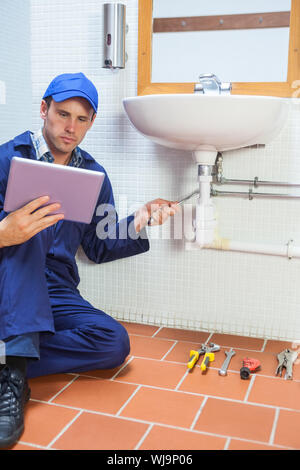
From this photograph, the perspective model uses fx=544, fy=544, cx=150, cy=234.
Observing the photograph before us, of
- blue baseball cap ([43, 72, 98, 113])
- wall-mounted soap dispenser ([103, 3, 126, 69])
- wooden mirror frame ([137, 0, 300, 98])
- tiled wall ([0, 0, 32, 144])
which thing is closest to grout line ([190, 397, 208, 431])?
blue baseball cap ([43, 72, 98, 113])

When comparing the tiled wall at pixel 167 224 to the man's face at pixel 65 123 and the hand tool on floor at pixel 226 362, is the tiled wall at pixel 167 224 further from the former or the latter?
the man's face at pixel 65 123

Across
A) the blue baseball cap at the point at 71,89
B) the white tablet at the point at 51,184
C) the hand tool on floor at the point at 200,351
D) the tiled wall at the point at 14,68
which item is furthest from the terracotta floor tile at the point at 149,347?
the tiled wall at the point at 14,68

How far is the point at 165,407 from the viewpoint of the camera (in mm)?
1641

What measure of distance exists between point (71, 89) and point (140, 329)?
1.07m

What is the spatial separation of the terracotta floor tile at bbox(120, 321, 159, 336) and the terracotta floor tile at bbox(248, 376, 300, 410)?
0.58 m

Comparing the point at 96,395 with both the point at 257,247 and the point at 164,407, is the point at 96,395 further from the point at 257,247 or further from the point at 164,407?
the point at 257,247

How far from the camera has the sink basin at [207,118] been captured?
174 centimetres

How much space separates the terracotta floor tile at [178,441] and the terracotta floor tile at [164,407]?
5 centimetres

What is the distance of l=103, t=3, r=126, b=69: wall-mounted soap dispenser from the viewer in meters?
2.17

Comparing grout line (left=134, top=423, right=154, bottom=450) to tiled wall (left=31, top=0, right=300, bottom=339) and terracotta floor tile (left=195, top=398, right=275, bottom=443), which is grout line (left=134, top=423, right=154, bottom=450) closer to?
terracotta floor tile (left=195, top=398, right=275, bottom=443)

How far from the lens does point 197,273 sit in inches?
90.7
